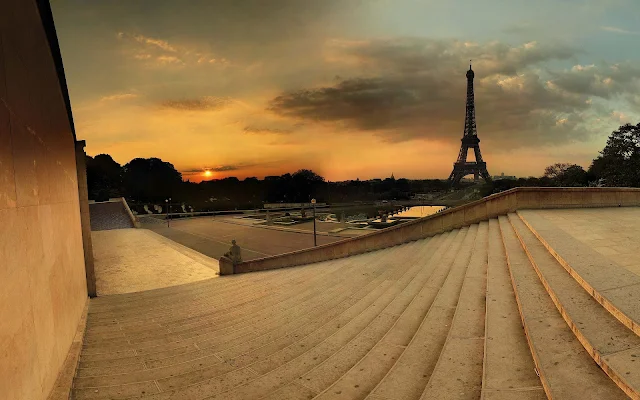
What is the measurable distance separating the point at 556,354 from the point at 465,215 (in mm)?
8664

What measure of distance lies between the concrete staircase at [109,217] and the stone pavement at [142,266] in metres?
10.9

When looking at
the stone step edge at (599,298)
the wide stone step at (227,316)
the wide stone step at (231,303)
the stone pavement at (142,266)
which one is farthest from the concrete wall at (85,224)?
the stone step edge at (599,298)

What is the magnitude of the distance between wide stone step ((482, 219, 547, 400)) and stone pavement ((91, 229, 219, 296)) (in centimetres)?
1066

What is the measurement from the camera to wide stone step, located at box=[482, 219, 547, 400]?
2.61m

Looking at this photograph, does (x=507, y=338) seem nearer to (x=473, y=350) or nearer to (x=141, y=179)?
(x=473, y=350)

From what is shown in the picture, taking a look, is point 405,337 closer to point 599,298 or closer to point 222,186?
point 599,298

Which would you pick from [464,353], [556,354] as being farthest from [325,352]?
[556,354]

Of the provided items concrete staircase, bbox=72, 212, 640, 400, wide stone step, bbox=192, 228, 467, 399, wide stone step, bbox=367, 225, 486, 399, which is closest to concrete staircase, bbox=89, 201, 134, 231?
concrete staircase, bbox=72, 212, 640, 400

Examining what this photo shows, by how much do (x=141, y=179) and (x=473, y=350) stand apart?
3864 inches

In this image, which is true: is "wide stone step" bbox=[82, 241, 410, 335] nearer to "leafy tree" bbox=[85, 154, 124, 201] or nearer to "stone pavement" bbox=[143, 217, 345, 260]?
"stone pavement" bbox=[143, 217, 345, 260]

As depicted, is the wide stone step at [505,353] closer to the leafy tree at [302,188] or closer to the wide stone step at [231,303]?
the wide stone step at [231,303]

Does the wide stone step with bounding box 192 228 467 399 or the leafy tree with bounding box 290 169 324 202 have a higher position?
the leafy tree with bounding box 290 169 324 202

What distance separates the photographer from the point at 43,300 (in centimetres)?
392

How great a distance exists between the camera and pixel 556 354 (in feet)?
9.29
